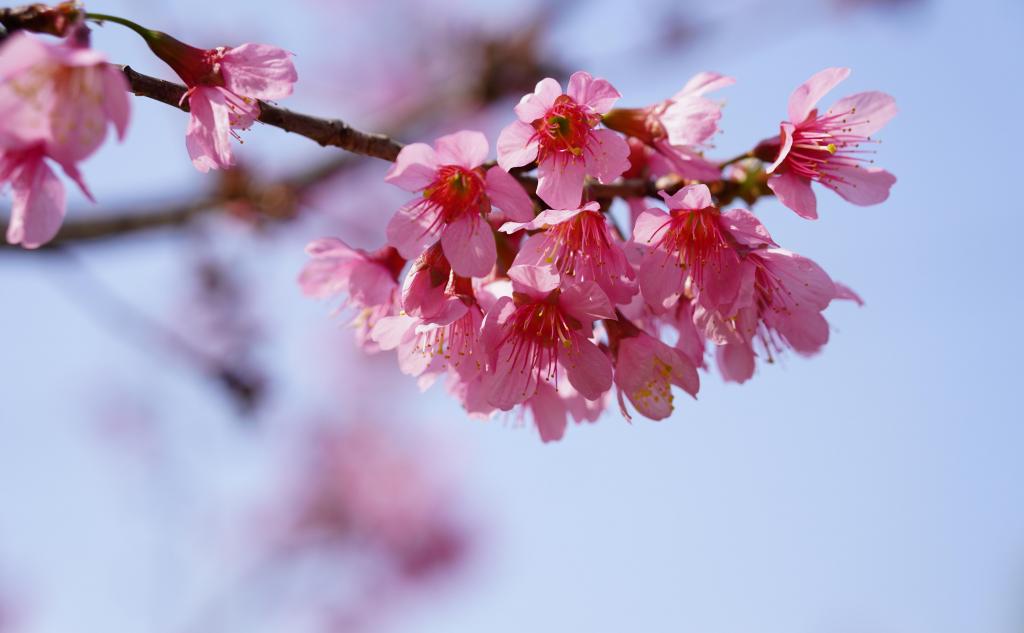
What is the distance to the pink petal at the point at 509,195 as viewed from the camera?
1453 millimetres

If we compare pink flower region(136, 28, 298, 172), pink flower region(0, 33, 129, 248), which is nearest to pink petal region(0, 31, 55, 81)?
pink flower region(0, 33, 129, 248)

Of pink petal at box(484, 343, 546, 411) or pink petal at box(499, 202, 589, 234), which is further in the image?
pink petal at box(484, 343, 546, 411)

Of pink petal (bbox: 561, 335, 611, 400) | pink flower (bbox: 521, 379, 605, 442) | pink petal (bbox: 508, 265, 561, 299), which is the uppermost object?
pink petal (bbox: 508, 265, 561, 299)

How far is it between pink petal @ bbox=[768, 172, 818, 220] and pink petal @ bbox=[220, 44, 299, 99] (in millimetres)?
944

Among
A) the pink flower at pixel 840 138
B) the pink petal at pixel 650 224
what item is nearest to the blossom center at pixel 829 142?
the pink flower at pixel 840 138

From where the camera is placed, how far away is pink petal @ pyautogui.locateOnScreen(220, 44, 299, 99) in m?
1.43

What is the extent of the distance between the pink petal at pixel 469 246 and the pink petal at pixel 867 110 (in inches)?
31.1

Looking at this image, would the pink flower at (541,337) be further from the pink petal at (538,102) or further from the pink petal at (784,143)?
the pink petal at (784,143)

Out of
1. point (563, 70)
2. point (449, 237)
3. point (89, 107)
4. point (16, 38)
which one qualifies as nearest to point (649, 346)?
point (449, 237)

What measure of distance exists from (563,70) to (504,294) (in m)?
3.75

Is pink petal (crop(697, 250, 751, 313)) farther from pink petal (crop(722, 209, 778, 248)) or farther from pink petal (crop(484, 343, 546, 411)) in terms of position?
pink petal (crop(484, 343, 546, 411))

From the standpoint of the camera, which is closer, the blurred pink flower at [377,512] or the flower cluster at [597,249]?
the flower cluster at [597,249]

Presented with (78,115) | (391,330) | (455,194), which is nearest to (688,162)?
(455,194)

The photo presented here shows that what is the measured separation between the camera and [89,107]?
43.2 inches
